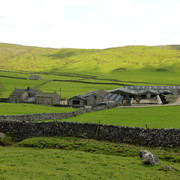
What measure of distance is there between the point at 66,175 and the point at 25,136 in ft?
46.3

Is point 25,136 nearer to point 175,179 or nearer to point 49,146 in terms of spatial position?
point 49,146

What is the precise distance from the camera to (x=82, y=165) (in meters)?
16.6

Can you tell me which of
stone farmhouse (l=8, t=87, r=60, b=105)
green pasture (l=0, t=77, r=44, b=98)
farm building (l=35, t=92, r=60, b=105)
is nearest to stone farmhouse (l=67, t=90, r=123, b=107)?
farm building (l=35, t=92, r=60, b=105)

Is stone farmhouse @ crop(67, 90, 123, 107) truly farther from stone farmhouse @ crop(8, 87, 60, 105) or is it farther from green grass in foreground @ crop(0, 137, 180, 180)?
green grass in foreground @ crop(0, 137, 180, 180)

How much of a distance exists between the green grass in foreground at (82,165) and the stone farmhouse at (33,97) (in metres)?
59.2

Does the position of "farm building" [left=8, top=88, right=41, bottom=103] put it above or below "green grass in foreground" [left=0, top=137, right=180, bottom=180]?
below

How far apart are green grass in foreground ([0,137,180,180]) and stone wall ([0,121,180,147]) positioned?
1442 millimetres

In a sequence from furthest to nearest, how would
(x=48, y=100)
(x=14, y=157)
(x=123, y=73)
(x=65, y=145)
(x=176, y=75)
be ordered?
1. (x=123, y=73)
2. (x=176, y=75)
3. (x=48, y=100)
4. (x=65, y=145)
5. (x=14, y=157)

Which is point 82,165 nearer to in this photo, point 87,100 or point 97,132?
point 97,132

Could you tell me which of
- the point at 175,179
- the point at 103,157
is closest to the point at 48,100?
→ the point at 103,157

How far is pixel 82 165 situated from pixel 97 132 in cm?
846

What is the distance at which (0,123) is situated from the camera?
2812cm

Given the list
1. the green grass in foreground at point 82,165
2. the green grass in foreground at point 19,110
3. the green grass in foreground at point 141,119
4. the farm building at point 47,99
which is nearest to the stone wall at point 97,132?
the green grass in foreground at point 82,165

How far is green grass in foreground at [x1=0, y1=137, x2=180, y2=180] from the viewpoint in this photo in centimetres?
1433
